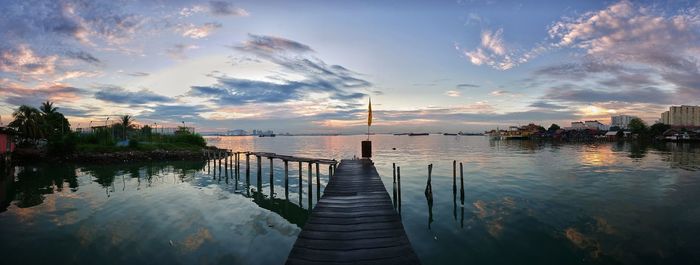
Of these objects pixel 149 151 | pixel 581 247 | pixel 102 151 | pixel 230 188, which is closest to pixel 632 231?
pixel 581 247

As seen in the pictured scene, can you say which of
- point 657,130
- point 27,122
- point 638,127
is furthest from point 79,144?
point 638,127

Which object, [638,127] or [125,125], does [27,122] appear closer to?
[125,125]

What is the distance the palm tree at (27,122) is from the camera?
46.5 meters

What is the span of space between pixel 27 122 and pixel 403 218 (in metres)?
56.8

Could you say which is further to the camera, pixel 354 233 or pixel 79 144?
pixel 79 144

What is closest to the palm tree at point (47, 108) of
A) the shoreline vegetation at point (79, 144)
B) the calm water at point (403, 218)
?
the shoreline vegetation at point (79, 144)

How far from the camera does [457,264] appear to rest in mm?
10391

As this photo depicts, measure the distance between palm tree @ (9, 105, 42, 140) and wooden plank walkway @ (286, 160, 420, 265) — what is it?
179 ft

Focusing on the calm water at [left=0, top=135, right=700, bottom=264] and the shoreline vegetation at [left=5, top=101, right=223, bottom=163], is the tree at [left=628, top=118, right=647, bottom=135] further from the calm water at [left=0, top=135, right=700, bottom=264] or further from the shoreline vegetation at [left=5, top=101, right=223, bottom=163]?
the shoreline vegetation at [left=5, top=101, right=223, bottom=163]

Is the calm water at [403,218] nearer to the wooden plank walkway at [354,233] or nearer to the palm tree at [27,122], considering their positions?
the wooden plank walkway at [354,233]

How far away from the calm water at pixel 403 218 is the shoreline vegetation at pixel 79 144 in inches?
588

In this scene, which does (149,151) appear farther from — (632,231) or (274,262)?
(632,231)

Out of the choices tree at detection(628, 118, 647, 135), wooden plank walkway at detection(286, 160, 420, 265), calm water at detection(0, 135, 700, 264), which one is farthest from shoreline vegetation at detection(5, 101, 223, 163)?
tree at detection(628, 118, 647, 135)

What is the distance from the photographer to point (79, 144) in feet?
152
